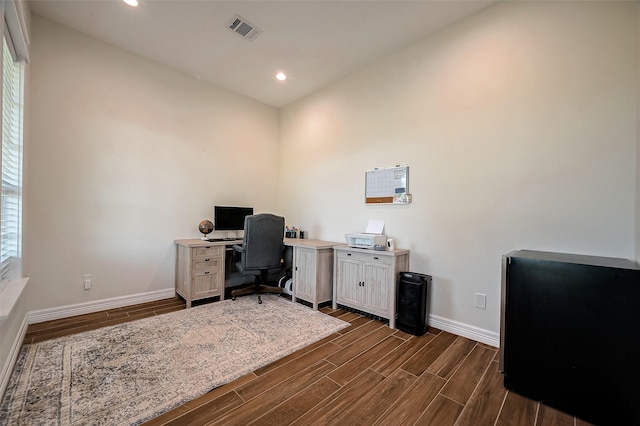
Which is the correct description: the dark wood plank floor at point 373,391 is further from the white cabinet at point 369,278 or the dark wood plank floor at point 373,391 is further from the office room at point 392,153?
the office room at point 392,153

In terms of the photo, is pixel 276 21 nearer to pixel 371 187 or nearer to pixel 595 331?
pixel 371 187

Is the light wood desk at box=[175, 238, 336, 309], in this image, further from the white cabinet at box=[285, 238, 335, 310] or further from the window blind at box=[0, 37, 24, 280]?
the window blind at box=[0, 37, 24, 280]

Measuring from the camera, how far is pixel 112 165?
3096 mm

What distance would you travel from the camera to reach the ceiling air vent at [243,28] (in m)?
2.65

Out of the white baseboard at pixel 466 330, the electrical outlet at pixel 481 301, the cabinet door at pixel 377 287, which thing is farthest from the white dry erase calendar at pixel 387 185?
the white baseboard at pixel 466 330

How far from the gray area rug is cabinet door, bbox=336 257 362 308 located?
30 cm

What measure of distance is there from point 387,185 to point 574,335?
2.03 meters

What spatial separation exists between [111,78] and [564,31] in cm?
Result: 454

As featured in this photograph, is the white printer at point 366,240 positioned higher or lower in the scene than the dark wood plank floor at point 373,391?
higher

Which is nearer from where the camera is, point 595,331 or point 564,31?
point 595,331

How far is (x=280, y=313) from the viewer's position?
3.00 m

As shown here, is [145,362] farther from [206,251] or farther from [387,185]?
[387,185]

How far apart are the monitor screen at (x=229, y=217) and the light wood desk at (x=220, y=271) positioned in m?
0.47

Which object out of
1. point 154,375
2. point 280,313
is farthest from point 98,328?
point 280,313
